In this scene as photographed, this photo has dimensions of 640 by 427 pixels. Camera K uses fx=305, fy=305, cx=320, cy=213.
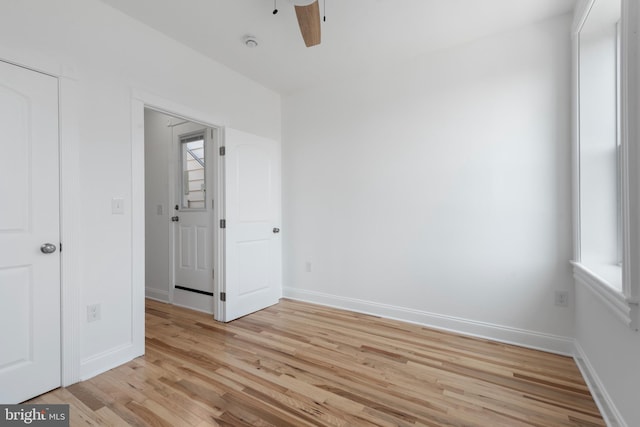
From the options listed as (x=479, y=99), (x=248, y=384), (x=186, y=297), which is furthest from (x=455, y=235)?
(x=186, y=297)

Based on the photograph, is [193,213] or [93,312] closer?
[93,312]

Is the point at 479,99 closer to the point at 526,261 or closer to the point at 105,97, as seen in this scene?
the point at 526,261

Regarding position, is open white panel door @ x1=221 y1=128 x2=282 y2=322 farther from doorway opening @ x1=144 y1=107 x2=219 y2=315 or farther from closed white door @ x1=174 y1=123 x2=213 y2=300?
closed white door @ x1=174 y1=123 x2=213 y2=300

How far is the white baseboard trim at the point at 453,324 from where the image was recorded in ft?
7.91

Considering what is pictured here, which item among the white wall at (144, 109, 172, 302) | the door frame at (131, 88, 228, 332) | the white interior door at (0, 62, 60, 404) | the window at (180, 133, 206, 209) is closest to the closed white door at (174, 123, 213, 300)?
the window at (180, 133, 206, 209)

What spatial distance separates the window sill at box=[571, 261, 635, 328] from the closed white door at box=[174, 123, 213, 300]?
3281mm

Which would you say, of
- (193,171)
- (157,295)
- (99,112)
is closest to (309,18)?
(99,112)

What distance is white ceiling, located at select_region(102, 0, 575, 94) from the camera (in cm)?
224

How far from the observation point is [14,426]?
5.17 feet

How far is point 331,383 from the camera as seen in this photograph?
1.98 meters

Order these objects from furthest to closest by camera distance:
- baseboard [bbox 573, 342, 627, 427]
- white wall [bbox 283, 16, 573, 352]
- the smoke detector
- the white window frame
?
the smoke detector, white wall [bbox 283, 16, 573, 352], baseboard [bbox 573, 342, 627, 427], the white window frame

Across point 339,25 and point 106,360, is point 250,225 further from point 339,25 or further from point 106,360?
point 339,25

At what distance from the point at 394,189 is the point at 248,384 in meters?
2.16

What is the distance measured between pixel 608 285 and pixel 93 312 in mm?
3136
